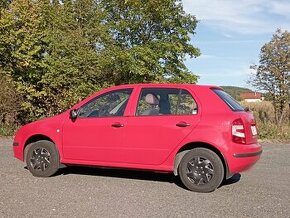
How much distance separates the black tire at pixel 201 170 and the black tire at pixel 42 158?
2.32 meters

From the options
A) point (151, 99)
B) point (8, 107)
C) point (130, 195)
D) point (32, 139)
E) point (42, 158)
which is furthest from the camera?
point (8, 107)

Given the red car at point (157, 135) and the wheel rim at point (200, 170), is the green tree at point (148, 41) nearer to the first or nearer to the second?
the red car at point (157, 135)

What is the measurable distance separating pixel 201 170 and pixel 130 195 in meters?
1.19

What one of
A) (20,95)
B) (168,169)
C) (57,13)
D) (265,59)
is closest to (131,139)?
(168,169)

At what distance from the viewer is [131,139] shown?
6.95 m

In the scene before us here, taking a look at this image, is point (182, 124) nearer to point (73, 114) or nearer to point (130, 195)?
point (130, 195)

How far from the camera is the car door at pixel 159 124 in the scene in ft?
22.0

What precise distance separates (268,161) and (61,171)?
189 inches

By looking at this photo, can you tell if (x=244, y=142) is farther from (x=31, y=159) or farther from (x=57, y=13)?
(x=57, y=13)

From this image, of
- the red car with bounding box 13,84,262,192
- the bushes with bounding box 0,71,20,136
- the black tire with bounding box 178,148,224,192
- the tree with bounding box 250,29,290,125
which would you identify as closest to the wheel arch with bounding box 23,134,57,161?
the red car with bounding box 13,84,262,192

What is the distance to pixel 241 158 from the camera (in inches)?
256

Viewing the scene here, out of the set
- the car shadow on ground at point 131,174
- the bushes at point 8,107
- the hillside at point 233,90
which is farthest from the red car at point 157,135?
the bushes at point 8,107

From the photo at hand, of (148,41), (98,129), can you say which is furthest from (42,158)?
(148,41)

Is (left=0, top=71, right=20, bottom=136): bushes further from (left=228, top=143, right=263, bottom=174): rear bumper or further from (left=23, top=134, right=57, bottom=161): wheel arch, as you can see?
(left=228, top=143, right=263, bottom=174): rear bumper
